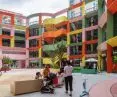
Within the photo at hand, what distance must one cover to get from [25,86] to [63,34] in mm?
50740

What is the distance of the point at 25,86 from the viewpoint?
1488cm

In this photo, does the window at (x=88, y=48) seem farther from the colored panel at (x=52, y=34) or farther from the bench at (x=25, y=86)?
the bench at (x=25, y=86)

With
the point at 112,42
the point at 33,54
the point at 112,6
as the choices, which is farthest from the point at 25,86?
the point at 33,54

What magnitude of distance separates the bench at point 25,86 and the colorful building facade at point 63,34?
2126 cm

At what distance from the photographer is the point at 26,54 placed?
258ft

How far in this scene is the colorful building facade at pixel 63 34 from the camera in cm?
4531

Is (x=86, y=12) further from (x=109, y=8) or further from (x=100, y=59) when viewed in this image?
(x=109, y=8)

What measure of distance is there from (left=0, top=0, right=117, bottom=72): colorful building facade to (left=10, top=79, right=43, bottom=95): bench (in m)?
21.3

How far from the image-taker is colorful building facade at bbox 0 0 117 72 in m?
45.3

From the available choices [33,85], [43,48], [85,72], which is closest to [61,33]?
[43,48]

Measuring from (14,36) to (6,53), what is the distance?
5908mm

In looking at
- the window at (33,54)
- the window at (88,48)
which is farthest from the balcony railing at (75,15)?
the window at (33,54)

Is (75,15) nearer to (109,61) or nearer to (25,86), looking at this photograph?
(109,61)

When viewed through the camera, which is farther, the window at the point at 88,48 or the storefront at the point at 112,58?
the window at the point at 88,48
